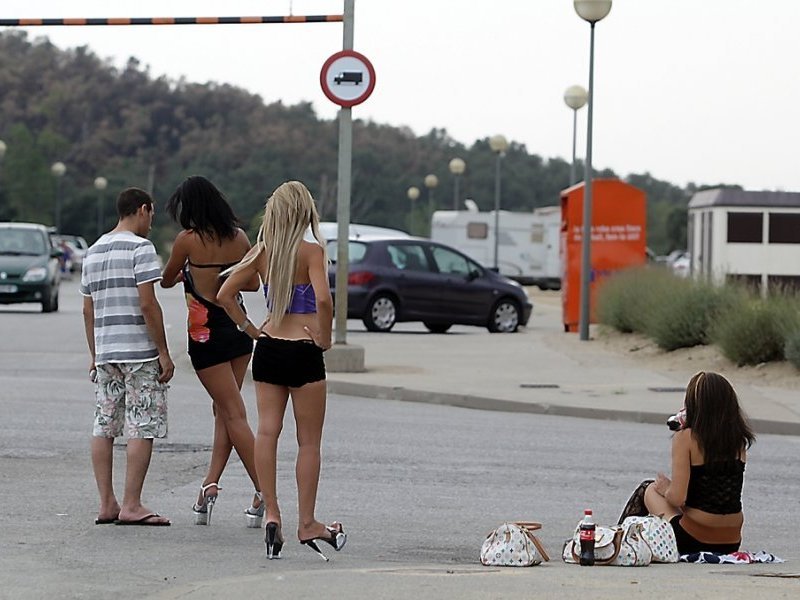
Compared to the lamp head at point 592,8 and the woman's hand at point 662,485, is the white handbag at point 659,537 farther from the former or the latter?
the lamp head at point 592,8

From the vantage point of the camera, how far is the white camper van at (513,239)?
55.8m

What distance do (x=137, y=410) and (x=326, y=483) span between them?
219cm

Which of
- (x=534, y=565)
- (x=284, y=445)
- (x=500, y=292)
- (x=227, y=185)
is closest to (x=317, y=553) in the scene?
(x=534, y=565)

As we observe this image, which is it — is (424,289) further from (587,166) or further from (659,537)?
(659,537)

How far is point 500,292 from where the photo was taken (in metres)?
28.4

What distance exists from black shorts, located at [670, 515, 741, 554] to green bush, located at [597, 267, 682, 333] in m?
14.8

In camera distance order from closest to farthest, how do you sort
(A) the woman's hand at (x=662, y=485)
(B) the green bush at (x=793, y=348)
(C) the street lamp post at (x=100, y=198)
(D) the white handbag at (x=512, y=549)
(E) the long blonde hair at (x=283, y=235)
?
1. (D) the white handbag at (x=512, y=549)
2. (E) the long blonde hair at (x=283, y=235)
3. (A) the woman's hand at (x=662, y=485)
4. (B) the green bush at (x=793, y=348)
5. (C) the street lamp post at (x=100, y=198)

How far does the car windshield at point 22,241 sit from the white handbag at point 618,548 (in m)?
26.1

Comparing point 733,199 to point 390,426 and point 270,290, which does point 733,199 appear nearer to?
point 390,426

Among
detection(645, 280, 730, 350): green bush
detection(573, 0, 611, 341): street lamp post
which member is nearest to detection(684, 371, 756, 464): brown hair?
detection(645, 280, 730, 350): green bush

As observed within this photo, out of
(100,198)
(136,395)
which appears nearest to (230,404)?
(136,395)

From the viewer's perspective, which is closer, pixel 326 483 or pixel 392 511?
pixel 392 511

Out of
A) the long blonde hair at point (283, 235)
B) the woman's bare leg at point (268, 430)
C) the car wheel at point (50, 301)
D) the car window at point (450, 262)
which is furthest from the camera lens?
the car wheel at point (50, 301)

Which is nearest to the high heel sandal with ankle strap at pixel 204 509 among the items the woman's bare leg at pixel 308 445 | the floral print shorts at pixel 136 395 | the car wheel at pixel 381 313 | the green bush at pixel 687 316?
the floral print shorts at pixel 136 395
